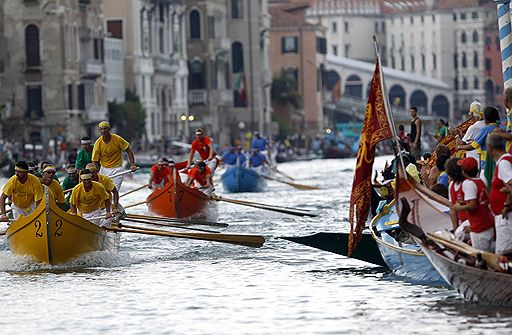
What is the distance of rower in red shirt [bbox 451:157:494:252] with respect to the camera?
18688 mm

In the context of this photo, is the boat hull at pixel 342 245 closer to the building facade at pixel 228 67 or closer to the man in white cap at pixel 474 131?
the man in white cap at pixel 474 131

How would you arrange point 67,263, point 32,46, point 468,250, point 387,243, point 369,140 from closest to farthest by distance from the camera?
point 468,250, point 369,140, point 387,243, point 67,263, point 32,46

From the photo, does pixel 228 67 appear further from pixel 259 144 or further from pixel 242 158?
pixel 242 158

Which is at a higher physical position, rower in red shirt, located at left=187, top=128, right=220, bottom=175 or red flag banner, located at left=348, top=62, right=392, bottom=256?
red flag banner, located at left=348, top=62, right=392, bottom=256

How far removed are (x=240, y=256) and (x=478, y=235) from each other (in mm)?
8459

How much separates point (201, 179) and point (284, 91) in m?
96.2

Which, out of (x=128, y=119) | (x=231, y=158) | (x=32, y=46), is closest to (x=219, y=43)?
(x=128, y=119)

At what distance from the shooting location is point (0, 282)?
78.1 ft

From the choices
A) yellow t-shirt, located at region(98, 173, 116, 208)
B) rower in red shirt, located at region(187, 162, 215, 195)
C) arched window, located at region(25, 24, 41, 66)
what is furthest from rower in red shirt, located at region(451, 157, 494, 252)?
arched window, located at region(25, 24, 41, 66)

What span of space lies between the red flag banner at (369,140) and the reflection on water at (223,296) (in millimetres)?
1014

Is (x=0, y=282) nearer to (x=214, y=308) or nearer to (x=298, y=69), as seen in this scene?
(x=214, y=308)

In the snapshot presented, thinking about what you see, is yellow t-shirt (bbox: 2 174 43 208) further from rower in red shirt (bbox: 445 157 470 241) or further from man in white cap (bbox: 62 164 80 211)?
rower in red shirt (bbox: 445 157 470 241)

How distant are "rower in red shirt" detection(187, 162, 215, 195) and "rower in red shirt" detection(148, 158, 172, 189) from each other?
0.47m

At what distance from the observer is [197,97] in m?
109
